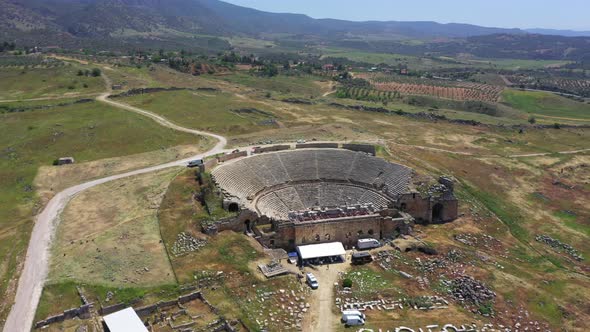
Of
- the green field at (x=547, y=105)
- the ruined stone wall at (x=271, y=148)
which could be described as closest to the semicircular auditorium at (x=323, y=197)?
the ruined stone wall at (x=271, y=148)

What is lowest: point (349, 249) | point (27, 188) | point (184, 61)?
point (349, 249)

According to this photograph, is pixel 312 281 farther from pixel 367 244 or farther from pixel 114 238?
pixel 114 238

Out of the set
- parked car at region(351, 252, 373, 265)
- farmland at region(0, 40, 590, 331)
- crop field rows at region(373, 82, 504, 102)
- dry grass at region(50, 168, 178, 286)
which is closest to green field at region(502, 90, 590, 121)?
crop field rows at region(373, 82, 504, 102)

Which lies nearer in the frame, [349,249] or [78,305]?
[78,305]

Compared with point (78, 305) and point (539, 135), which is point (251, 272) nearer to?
point (78, 305)

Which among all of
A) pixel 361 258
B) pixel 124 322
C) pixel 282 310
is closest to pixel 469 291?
pixel 361 258

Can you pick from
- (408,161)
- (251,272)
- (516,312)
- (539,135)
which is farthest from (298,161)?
(539,135)

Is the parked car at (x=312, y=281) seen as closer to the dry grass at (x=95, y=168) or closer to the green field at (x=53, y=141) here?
the green field at (x=53, y=141)
